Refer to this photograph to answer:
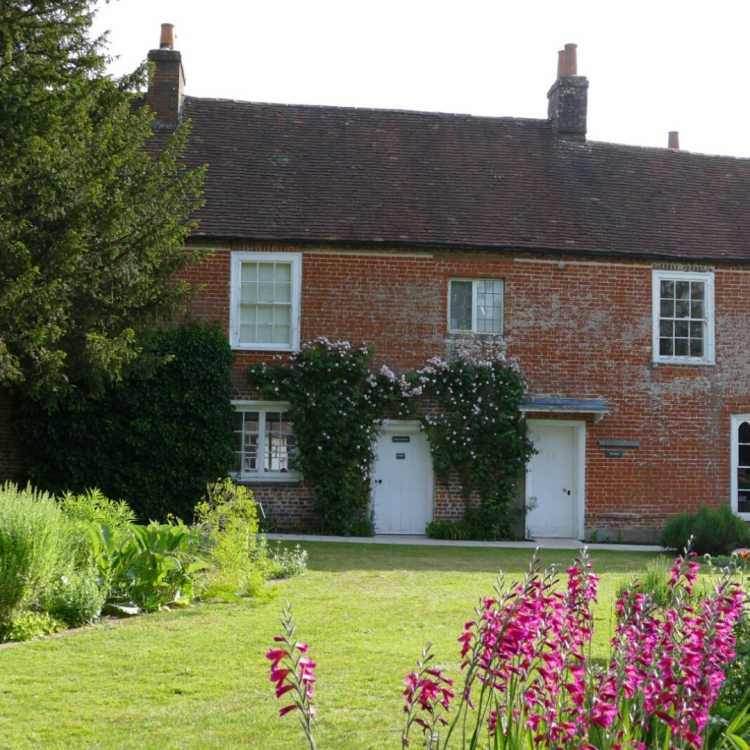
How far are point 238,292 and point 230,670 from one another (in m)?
12.3

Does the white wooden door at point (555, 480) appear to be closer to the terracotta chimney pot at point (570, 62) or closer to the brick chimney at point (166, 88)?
the terracotta chimney pot at point (570, 62)

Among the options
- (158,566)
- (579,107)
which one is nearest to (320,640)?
(158,566)

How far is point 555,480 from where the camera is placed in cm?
1989

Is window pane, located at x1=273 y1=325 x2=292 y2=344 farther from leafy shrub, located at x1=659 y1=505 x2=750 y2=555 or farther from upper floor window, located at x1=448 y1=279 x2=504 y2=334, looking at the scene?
leafy shrub, located at x1=659 y1=505 x2=750 y2=555

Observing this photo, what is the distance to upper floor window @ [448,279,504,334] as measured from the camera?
776 inches

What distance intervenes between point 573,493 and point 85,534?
12.1 m

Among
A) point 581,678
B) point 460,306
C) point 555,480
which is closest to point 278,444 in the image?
point 460,306

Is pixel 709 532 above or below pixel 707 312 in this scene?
below

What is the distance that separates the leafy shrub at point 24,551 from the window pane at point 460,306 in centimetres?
1162

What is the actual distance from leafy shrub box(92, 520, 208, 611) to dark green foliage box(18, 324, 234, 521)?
7463 mm

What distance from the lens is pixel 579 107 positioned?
73.9 ft

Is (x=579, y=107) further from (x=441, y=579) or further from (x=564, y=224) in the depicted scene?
(x=441, y=579)

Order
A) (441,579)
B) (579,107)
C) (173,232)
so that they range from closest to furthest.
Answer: (441,579), (173,232), (579,107)

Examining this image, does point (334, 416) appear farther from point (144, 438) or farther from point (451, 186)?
point (451, 186)
